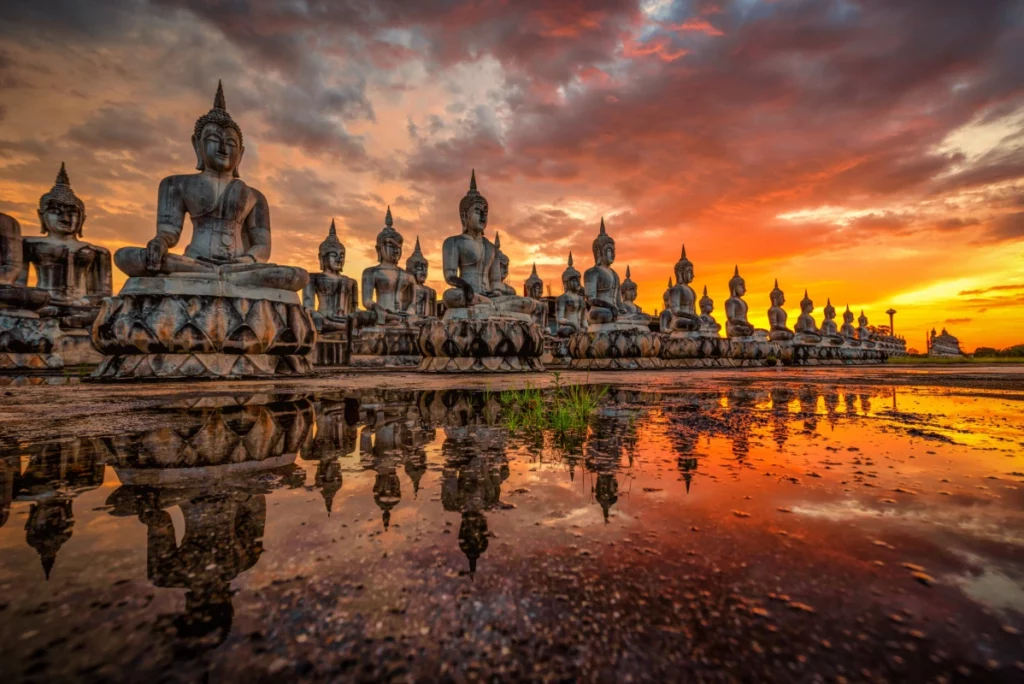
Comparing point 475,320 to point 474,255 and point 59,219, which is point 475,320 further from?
point 59,219

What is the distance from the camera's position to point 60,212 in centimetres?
845

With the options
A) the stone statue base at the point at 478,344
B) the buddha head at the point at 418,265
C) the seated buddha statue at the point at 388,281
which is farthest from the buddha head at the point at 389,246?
the stone statue base at the point at 478,344

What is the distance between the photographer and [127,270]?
4066 mm

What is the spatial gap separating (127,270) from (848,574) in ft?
17.3

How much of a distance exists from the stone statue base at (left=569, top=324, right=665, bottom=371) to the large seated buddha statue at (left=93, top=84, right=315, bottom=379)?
177 inches

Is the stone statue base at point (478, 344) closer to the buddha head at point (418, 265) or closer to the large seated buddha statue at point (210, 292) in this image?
the large seated buddha statue at point (210, 292)

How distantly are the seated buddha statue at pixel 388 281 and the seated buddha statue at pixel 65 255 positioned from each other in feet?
16.9

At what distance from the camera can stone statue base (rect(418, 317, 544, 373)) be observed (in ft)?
17.5

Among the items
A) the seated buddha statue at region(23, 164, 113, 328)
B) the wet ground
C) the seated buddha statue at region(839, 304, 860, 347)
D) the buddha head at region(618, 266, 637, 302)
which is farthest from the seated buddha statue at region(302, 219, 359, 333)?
the seated buddha statue at region(839, 304, 860, 347)

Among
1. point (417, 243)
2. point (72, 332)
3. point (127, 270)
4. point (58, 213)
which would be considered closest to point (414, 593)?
point (127, 270)

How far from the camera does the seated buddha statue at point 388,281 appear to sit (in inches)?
482

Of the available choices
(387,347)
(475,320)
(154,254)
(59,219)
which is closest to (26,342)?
(154,254)

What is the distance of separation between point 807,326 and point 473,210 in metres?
17.2

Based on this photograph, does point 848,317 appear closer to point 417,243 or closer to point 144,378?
point 417,243
